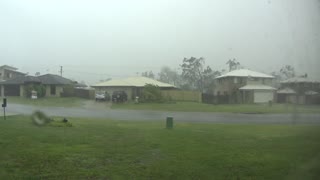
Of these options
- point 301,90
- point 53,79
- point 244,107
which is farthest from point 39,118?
point 244,107

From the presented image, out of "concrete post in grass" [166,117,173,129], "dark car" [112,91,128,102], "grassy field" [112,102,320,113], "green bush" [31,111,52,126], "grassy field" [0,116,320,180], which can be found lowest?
"grassy field" [0,116,320,180]

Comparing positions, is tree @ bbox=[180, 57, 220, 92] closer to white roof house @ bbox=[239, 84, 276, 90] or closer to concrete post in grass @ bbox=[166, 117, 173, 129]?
white roof house @ bbox=[239, 84, 276, 90]

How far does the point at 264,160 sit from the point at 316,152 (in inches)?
95.9

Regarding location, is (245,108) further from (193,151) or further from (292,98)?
(292,98)

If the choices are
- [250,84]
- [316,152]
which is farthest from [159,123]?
[316,152]

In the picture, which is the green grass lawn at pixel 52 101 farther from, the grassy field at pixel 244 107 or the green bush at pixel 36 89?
the grassy field at pixel 244 107

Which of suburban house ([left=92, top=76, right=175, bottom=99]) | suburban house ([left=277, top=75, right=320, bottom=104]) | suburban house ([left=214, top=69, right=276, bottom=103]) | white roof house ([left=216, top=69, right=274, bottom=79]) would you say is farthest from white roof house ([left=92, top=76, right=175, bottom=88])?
suburban house ([left=277, top=75, right=320, bottom=104])

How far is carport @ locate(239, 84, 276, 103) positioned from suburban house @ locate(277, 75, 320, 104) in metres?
0.55

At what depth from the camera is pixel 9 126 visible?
4430 mm

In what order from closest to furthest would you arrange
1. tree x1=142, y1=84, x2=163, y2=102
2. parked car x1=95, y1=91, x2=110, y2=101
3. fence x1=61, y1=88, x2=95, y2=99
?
fence x1=61, y1=88, x2=95, y2=99, parked car x1=95, y1=91, x2=110, y2=101, tree x1=142, y1=84, x2=163, y2=102

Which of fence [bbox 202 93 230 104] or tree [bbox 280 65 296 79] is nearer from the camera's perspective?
tree [bbox 280 65 296 79]

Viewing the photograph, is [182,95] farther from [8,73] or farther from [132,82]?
[8,73]

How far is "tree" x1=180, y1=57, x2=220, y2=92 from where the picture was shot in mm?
4938

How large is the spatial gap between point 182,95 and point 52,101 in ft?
5.12
